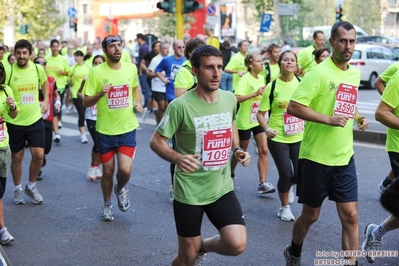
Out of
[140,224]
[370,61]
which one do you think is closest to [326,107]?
[140,224]

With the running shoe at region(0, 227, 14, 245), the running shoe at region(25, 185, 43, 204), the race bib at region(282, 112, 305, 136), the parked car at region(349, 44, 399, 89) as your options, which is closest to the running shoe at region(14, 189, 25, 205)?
the running shoe at region(25, 185, 43, 204)

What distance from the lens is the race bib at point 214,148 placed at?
5.10 m

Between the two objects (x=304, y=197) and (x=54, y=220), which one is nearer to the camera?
(x=304, y=197)

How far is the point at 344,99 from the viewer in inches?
222

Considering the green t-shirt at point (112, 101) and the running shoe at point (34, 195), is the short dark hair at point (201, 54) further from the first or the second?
the running shoe at point (34, 195)

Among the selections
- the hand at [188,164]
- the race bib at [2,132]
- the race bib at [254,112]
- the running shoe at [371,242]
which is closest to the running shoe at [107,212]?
the race bib at [2,132]

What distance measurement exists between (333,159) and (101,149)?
3.25m

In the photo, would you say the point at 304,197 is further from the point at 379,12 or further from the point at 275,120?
the point at 379,12

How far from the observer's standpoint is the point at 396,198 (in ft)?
10.6

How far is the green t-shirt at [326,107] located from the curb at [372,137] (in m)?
8.13

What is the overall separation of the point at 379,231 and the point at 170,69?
7.01m

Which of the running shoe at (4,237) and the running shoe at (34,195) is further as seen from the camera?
the running shoe at (34,195)

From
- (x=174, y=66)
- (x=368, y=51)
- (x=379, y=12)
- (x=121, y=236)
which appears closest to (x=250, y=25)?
(x=379, y=12)

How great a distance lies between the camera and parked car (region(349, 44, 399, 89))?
1033 inches
